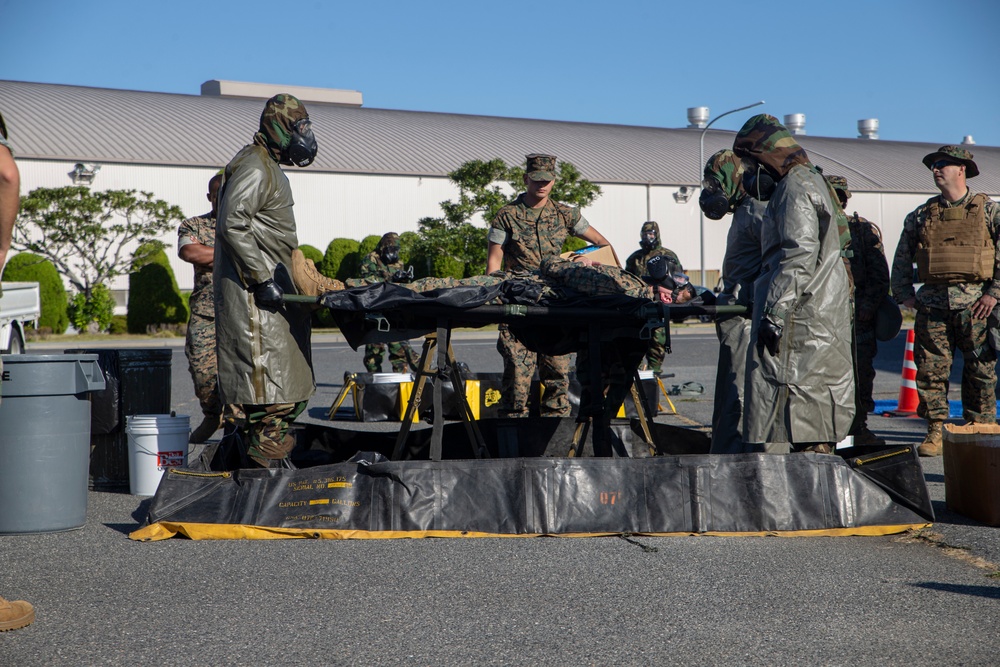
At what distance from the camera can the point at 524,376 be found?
7.54m

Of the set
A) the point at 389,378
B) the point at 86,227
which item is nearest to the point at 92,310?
the point at 86,227

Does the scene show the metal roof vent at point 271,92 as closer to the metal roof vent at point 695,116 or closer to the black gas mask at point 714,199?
the metal roof vent at point 695,116


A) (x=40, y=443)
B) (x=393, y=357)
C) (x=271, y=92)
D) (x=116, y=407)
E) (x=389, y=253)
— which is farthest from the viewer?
(x=271, y=92)

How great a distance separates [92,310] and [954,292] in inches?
1014

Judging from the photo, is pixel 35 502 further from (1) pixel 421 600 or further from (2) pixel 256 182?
(1) pixel 421 600

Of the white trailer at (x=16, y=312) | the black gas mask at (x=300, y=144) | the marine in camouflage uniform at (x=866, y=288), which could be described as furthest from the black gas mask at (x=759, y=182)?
the white trailer at (x=16, y=312)

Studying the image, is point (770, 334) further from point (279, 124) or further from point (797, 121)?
point (797, 121)

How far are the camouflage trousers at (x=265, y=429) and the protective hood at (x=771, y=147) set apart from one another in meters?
2.85

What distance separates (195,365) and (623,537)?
11.8 feet

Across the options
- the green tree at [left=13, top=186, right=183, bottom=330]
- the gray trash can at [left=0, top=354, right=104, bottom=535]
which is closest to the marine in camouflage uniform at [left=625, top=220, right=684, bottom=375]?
the gray trash can at [left=0, top=354, right=104, bottom=535]

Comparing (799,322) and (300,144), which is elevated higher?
(300,144)

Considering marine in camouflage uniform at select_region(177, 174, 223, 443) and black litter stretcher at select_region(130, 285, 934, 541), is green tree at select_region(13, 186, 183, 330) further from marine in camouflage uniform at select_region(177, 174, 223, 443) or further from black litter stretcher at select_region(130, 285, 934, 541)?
black litter stretcher at select_region(130, 285, 934, 541)

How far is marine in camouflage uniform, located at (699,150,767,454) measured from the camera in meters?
6.11

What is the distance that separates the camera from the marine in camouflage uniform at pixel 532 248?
7551mm
